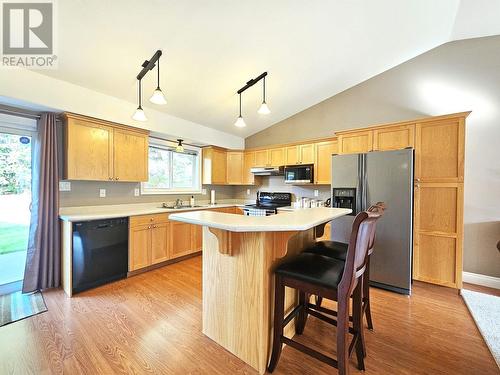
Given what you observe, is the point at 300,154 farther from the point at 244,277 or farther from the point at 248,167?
the point at 244,277

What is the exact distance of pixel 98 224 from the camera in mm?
2711

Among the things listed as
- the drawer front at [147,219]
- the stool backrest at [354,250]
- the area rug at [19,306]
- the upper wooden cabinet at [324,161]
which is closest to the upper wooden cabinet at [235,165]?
the upper wooden cabinet at [324,161]

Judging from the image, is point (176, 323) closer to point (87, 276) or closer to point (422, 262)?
point (87, 276)

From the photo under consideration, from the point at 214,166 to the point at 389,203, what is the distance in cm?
327

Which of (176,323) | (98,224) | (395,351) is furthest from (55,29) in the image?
(395,351)

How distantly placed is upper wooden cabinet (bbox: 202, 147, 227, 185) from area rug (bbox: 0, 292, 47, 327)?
3.05m

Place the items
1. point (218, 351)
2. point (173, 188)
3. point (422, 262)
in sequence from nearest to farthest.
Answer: point (218, 351) < point (422, 262) < point (173, 188)

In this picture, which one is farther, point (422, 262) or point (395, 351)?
point (422, 262)

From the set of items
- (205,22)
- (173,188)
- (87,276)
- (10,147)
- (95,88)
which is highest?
(205,22)

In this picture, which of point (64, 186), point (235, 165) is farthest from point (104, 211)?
point (235, 165)

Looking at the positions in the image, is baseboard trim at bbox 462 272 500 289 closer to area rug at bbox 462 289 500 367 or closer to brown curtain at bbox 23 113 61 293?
area rug at bbox 462 289 500 367

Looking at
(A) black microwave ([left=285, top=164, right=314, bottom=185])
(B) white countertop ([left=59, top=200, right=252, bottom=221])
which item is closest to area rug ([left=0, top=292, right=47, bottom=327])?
(B) white countertop ([left=59, top=200, right=252, bottom=221])

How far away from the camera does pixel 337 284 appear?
1.29m

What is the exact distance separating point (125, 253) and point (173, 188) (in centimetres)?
163
